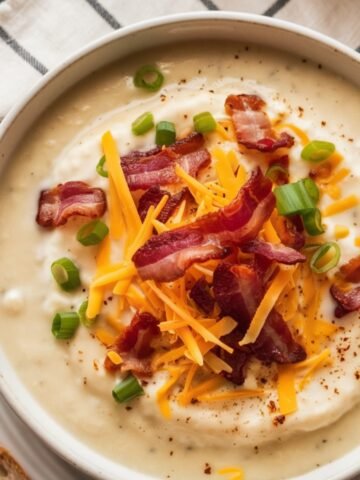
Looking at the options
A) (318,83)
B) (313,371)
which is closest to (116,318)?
(313,371)

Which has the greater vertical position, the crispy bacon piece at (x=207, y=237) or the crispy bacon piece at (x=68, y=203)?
the crispy bacon piece at (x=68, y=203)

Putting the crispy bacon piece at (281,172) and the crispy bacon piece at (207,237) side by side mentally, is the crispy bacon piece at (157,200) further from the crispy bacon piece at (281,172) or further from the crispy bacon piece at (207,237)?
the crispy bacon piece at (281,172)

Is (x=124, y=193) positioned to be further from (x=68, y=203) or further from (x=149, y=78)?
(x=149, y=78)

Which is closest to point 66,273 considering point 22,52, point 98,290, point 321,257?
point 98,290

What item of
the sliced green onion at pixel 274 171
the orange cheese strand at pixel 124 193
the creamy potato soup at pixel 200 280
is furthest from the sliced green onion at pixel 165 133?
the sliced green onion at pixel 274 171

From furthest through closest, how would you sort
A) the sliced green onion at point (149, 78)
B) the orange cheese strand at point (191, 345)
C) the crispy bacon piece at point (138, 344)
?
the sliced green onion at point (149, 78)
the crispy bacon piece at point (138, 344)
the orange cheese strand at point (191, 345)

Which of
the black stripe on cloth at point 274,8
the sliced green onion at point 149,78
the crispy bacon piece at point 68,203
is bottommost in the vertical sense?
the crispy bacon piece at point 68,203
